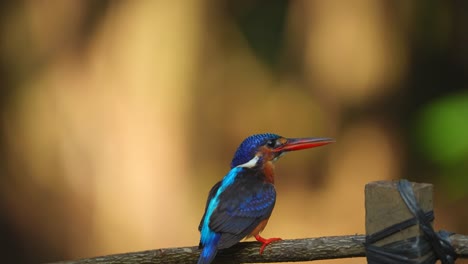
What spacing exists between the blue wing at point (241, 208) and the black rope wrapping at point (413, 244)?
0.54m

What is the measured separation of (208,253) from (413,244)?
0.63m

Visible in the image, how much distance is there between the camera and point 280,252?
2.10 m

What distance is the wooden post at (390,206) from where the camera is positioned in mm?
1738

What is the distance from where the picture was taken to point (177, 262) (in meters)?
2.21

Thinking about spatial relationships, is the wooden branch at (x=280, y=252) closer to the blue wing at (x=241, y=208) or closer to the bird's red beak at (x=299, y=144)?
the blue wing at (x=241, y=208)

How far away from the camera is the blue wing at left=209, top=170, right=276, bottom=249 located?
2.25 m

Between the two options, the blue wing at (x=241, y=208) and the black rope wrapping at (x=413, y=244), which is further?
the blue wing at (x=241, y=208)

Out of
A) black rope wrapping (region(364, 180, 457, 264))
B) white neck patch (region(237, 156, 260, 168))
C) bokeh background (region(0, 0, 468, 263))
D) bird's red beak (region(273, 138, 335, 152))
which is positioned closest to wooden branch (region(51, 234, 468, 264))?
black rope wrapping (region(364, 180, 457, 264))

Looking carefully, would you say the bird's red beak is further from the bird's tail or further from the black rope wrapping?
the black rope wrapping

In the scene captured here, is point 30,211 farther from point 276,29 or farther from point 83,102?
point 276,29

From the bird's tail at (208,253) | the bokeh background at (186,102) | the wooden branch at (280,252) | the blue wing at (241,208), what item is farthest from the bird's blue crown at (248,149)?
the bokeh background at (186,102)

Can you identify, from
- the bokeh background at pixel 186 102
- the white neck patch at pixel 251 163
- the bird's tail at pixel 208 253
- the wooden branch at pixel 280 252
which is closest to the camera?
the wooden branch at pixel 280 252

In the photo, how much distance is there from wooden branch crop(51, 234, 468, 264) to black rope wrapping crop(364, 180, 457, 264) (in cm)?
4

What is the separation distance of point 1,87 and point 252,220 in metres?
2.74
